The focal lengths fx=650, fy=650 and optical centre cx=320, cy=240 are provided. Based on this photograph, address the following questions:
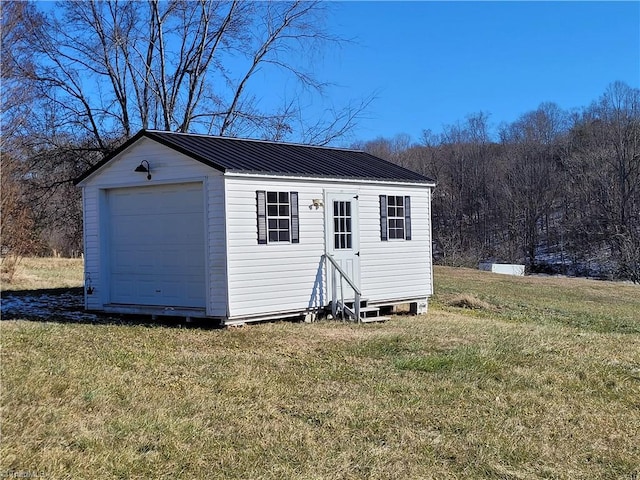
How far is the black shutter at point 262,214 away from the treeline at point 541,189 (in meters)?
33.4

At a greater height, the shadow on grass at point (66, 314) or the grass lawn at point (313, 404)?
the shadow on grass at point (66, 314)

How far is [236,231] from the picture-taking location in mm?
9938

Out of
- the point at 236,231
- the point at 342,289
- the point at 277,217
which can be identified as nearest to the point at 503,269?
the point at 342,289

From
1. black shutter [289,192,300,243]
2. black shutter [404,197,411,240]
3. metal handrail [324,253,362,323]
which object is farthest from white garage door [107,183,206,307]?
black shutter [404,197,411,240]

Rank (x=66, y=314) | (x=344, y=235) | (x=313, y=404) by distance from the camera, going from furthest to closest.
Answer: (x=344, y=235), (x=66, y=314), (x=313, y=404)

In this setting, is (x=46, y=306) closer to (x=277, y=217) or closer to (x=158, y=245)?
(x=158, y=245)

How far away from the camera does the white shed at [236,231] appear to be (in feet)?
32.7

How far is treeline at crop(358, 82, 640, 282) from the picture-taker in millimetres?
46094

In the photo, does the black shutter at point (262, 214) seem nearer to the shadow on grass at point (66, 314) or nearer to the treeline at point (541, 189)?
the shadow on grass at point (66, 314)

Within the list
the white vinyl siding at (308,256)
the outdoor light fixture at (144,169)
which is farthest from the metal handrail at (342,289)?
the outdoor light fixture at (144,169)

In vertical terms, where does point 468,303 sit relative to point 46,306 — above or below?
below

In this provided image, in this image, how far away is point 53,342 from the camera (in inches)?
309

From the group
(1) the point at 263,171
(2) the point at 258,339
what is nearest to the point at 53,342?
(2) the point at 258,339

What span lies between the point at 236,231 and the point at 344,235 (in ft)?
7.86
